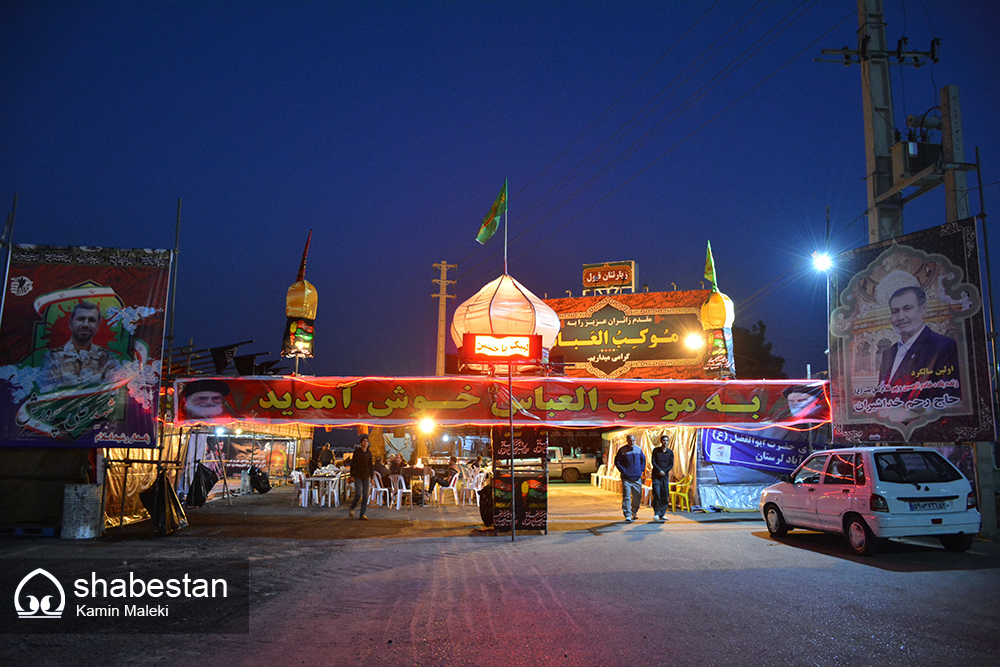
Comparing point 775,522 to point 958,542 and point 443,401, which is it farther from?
point 443,401

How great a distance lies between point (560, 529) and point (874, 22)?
12.3m

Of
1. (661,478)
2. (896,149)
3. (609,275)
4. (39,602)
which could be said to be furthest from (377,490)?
(896,149)

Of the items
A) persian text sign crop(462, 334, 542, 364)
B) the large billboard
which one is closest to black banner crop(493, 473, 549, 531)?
persian text sign crop(462, 334, 542, 364)

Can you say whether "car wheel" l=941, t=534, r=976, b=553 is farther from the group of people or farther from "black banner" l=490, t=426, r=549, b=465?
"black banner" l=490, t=426, r=549, b=465

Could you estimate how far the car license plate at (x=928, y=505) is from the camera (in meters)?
8.56

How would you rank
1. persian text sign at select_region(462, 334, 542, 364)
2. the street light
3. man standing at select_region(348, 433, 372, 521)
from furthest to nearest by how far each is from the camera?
man standing at select_region(348, 433, 372, 521)
the street light
persian text sign at select_region(462, 334, 542, 364)

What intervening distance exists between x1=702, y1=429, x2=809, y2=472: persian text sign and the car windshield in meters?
6.03

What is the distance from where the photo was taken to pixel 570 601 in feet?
20.7

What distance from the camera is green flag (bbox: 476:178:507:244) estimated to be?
13.1m

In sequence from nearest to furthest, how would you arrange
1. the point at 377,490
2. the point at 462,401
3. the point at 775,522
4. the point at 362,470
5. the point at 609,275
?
the point at 775,522 → the point at 462,401 → the point at 362,470 → the point at 377,490 → the point at 609,275

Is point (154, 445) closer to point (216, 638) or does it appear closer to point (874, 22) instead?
point (216, 638)

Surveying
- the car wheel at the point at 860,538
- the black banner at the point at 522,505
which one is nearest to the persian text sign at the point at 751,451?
the black banner at the point at 522,505

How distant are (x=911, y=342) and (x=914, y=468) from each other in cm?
336

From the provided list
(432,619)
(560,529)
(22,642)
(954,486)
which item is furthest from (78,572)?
(954,486)
